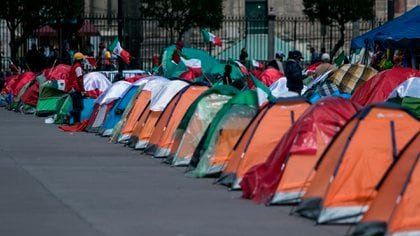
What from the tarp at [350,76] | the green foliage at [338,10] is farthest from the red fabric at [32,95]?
the green foliage at [338,10]

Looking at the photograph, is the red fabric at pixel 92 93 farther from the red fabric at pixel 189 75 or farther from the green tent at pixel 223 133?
the green tent at pixel 223 133

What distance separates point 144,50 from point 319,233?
37.8 metres

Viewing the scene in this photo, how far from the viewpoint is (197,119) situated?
66.8 feet

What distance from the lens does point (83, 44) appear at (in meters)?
50.3

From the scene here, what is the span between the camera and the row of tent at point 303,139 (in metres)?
13.6

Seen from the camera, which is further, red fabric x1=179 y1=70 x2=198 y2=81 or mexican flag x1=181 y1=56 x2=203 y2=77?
mexican flag x1=181 y1=56 x2=203 y2=77

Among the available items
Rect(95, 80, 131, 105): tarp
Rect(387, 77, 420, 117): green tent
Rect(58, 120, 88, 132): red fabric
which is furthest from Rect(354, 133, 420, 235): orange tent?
Rect(58, 120, 88, 132): red fabric

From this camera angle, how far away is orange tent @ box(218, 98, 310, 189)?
17.0m

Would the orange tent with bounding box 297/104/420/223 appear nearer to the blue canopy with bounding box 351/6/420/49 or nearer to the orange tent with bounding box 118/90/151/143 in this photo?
the orange tent with bounding box 118/90/151/143

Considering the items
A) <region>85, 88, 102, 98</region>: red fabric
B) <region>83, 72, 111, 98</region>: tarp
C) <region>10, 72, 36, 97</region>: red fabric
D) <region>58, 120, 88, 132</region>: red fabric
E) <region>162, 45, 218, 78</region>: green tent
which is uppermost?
<region>162, 45, 218, 78</region>: green tent

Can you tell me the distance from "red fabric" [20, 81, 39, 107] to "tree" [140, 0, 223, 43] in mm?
13296

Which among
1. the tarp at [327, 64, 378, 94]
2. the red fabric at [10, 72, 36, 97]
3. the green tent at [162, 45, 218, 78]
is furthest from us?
the red fabric at [10, 72, 36, 97]

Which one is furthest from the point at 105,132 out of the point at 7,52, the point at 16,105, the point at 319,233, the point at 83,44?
the point at 7,52

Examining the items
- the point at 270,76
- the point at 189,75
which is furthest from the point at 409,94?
the point at 189,75
